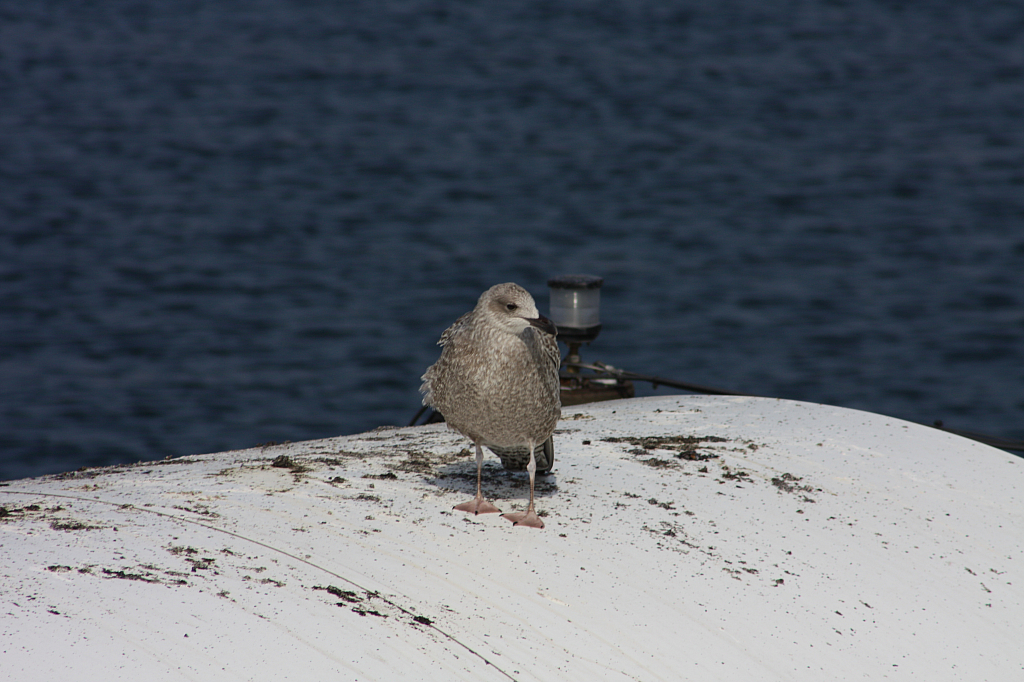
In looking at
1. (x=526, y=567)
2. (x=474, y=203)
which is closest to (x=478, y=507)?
(x=526, y=567)

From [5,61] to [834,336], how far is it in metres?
47.6

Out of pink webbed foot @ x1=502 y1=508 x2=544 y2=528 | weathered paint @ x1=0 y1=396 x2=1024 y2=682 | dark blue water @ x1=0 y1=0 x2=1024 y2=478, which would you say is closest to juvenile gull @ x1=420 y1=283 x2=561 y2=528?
pink webbed foot @ x1=502 y1=508 x2=544 y2=528

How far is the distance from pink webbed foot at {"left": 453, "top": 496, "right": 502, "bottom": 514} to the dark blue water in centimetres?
2022

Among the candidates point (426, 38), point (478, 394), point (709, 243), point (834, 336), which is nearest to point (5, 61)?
point (426, 38)

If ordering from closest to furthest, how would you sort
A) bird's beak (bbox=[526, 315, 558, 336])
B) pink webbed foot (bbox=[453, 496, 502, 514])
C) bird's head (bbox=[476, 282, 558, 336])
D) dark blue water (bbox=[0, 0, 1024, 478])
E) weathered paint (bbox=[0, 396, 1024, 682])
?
weathered paint (bbox=[0, 396, 1024, 682]) → bird's beak (bbox=[526, 315, 558, 336]) → bird's head (bbox=[476, 282, 558, 336]) → pink webbed foot (bbox=[453, 496, 502, 514]) → dark blue water (bbox=[0, 0, 1024, 478])

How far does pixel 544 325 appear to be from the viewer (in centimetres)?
615

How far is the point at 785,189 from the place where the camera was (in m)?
40.7

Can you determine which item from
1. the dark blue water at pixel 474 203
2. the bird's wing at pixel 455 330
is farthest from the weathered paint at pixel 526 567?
the dark blue water at pixel 474 203

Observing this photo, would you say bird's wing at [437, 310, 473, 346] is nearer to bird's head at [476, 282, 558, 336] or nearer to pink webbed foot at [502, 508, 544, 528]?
bird's head at [476, 282, 558, 336]

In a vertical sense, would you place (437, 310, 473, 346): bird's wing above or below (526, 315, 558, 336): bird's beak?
below

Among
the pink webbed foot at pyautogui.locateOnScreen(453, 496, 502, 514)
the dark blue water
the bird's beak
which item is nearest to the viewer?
the bird's beak

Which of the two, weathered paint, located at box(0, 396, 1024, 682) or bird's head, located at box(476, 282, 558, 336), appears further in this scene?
bird's head, located at box(476, 282, 558, 336)

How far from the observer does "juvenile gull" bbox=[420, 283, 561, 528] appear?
20.9ft

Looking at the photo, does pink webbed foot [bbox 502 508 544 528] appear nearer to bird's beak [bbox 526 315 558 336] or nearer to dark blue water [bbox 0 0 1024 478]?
bird's beak [bbox 526 315 558 336]
